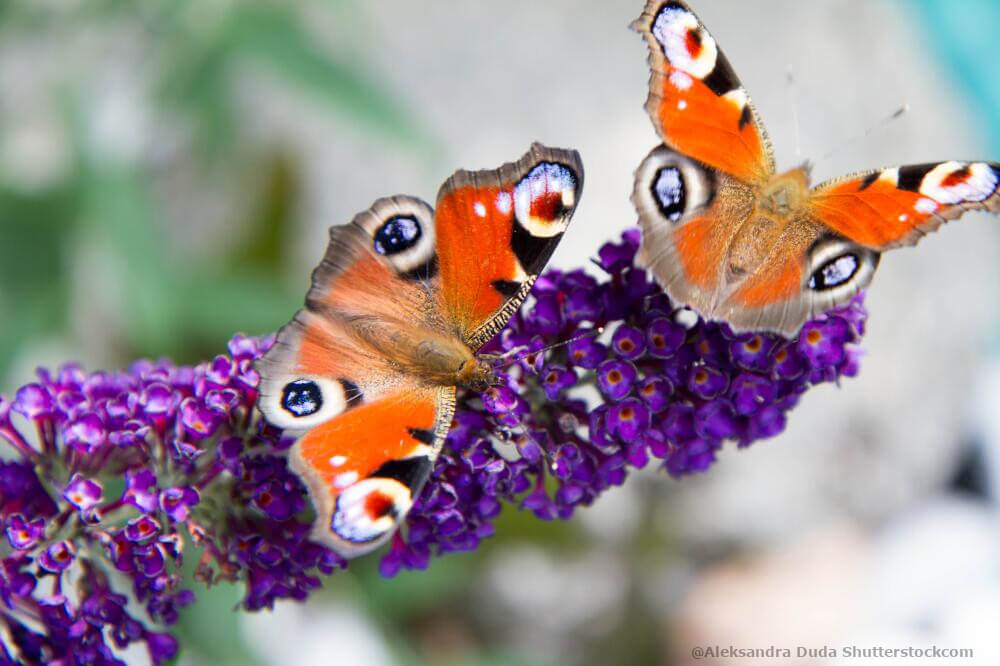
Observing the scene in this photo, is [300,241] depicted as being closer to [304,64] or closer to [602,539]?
[304,64]

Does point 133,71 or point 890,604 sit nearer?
point 133,71

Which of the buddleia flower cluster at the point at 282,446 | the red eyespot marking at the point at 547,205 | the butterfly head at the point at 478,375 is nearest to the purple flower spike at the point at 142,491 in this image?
the buddleia flower cluster at the point at 282,446

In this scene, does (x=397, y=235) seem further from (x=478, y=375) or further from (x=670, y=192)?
(x=670, y=192)

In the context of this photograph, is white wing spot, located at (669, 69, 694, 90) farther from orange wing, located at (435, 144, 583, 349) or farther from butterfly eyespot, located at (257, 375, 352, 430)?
butterfly eyespot, located at (257, 375, 352, 430)

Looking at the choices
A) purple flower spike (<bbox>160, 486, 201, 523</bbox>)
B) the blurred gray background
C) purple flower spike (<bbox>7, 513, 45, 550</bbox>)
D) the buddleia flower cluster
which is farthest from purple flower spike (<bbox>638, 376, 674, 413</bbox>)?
the blurred gray background

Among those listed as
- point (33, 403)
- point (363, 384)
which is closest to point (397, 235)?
point (363, 384)

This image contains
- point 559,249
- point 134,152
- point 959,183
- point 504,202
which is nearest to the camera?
point 959,183

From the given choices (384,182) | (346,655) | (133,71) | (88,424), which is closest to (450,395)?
(88,424)
